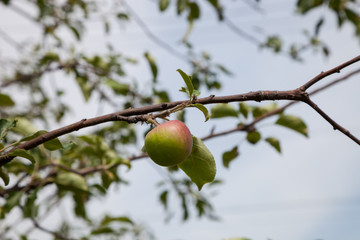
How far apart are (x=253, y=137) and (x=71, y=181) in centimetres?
77

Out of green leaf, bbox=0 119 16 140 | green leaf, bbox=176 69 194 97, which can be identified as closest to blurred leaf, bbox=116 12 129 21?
green leaf, bbox=0 119 16 140

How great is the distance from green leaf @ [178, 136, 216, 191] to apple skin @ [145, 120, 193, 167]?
7 centimetres

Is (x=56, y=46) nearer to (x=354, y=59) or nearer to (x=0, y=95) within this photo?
(x=0, y=95)

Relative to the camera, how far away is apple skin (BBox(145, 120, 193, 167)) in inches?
27.5

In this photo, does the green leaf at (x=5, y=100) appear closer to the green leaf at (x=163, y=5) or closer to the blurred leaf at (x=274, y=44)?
the green leaf at (x=163, y=5)

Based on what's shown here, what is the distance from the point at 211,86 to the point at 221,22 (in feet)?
1.70

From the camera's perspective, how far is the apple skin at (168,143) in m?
0.70

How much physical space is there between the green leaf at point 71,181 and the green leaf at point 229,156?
59cm

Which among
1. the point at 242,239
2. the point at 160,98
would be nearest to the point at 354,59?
the point at 242,239

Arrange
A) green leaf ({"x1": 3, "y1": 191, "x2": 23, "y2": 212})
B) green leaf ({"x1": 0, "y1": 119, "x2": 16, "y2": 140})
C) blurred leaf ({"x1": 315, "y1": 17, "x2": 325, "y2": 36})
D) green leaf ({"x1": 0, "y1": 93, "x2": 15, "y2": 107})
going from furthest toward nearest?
blurred leaf ({"x1": 315, "y1": 17, "x2": 325, "y2": 36}) < green leaf ({"x1": 3, "y1": 191, "x2": 23, "y2": 212}) < green leaf ({"x1": 0, "y1": 93, "x2": 15, "y2": 107}) < green leaf ({"x1": 0, "y1": 119, "x2": 16, "y2": 140})

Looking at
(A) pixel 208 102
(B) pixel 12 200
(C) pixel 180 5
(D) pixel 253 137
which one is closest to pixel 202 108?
(A) pixel 208 102

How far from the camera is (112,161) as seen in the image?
1.53 m

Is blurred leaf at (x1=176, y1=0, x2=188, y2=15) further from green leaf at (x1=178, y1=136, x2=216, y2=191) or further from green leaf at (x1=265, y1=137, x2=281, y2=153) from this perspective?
green leaf at (x1=178, y1=136, x2=216, y2=191)

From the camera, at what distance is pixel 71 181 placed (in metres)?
1.39
